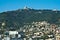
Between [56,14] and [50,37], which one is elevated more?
[56,14]

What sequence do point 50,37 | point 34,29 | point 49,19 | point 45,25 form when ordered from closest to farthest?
point 50,37
point 34,29
point 45,25
point 49,19

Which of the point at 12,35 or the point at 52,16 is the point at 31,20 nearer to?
the point at 52,16

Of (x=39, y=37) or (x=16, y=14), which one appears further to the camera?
(x=16, y=14)

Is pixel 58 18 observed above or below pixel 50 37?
above

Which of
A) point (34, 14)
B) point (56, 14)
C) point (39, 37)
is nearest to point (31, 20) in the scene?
point (34, 14)

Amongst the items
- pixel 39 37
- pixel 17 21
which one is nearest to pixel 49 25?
pixel 17 21

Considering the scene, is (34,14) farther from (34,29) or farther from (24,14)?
(34,29)

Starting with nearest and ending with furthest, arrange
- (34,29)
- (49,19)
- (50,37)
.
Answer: (50,37), (34,29), (49,19)

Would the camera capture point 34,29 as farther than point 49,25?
No

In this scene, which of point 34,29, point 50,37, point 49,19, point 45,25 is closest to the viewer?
point 50,37
